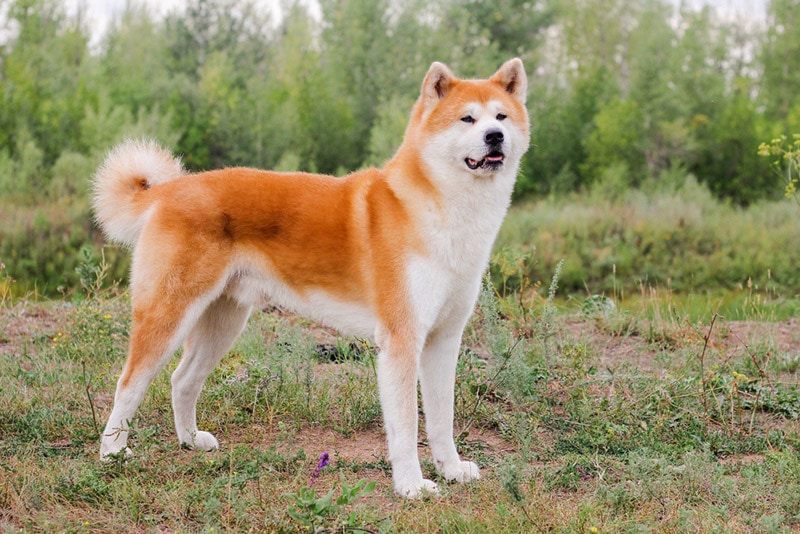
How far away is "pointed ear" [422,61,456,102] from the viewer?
13.8 feet

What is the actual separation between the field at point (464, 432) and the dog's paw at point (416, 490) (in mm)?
69

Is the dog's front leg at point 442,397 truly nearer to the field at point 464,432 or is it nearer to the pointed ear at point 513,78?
the field at point 464,432

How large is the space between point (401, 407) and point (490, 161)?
49.2 inches

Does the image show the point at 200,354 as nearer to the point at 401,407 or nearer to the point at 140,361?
the point at 140,361

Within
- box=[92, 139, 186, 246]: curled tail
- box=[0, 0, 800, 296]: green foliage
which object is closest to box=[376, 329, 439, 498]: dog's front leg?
box=[92, 139, 186, 246]: curled tail

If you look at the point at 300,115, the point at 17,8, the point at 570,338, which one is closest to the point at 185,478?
the point at 570,338

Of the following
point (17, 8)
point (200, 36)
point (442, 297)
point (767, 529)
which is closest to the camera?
point (767, 529)

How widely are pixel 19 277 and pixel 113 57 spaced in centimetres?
1481

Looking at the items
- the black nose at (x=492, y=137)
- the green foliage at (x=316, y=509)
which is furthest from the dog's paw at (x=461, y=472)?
the black nose at (x=492, y=137)

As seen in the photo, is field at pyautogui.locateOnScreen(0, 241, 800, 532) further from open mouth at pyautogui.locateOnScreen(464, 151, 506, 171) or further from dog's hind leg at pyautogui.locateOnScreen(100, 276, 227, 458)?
open mouth at pyautogui.locateOnScreen(464, 151, 506, 171)

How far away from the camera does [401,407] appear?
4035 mm

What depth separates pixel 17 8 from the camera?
22094 mm

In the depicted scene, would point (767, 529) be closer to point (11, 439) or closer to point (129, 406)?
point (129, 406)

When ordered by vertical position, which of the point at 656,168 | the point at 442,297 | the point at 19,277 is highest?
the point at 442,297
